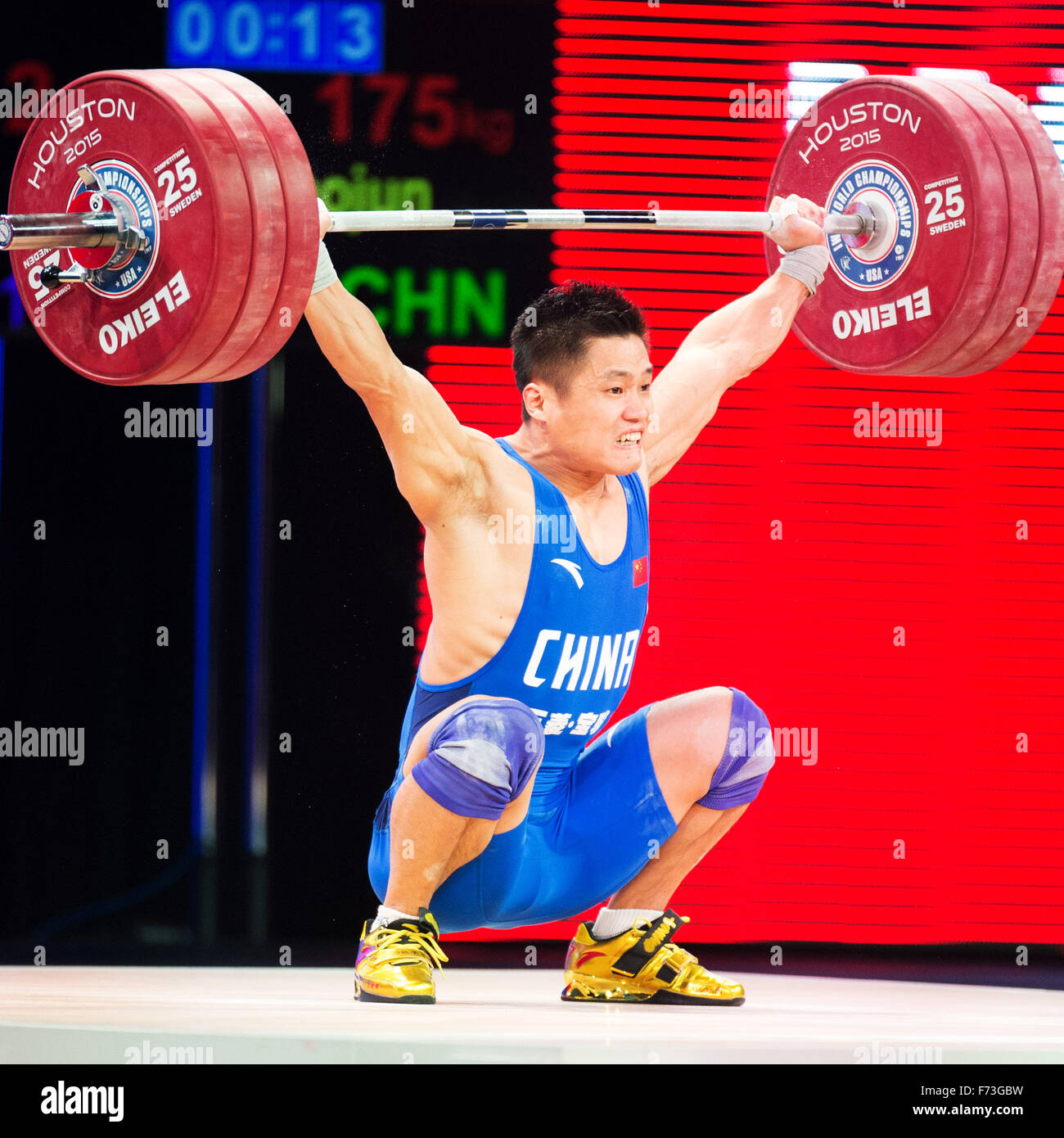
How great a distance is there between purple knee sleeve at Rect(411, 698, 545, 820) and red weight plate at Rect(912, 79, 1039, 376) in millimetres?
1337

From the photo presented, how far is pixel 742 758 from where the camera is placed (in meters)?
3.51

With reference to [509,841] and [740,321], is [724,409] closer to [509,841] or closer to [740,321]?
[740,321]

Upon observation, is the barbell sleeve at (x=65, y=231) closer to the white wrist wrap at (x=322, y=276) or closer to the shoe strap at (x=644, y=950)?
the white wrist wrap at (x=322, y=276)

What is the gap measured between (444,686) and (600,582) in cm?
35

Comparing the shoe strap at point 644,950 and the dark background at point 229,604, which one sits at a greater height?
the dark background at point 229,604

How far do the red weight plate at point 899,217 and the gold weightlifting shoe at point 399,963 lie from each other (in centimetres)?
159

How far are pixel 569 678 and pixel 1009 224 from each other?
1299mm

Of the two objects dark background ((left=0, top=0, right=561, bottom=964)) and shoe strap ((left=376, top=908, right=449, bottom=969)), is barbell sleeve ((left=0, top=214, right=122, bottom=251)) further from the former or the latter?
dark background ((left=0, top=0, right=561, bottom=964))

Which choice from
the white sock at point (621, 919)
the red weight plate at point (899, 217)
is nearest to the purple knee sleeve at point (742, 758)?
the white sock at point (621, 919)

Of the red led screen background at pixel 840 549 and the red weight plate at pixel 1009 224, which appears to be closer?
the red weight plate at pixel 1009 224

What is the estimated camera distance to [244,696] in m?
4.81

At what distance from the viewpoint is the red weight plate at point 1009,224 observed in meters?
3.82

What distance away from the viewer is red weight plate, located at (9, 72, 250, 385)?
3.19 meters

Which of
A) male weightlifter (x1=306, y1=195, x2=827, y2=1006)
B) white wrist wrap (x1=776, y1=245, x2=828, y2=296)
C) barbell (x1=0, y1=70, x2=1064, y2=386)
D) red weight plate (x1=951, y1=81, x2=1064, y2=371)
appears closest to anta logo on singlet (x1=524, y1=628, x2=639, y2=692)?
male weightlifter (x1=306, y1=195, x2=827, y2=1006)
